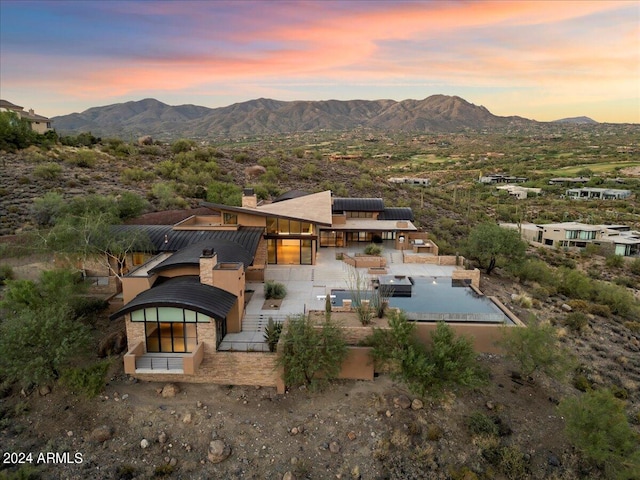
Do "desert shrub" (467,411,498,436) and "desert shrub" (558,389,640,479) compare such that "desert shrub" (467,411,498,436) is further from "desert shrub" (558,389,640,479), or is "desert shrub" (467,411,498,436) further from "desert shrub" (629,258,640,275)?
"desert shrub" (629,258,640,275)

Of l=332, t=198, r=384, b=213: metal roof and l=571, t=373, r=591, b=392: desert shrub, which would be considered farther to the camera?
l=332, t=198, r=384, b=213: metal roof

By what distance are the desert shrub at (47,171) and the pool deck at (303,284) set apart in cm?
3311

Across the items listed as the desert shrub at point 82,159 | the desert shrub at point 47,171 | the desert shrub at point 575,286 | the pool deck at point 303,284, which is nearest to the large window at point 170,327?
the pool deck at point 303,284

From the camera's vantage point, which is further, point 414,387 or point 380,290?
point 380,290

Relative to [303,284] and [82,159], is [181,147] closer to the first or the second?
[82,159]

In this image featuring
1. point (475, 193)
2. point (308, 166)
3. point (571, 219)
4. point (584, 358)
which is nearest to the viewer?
point (584, 358)

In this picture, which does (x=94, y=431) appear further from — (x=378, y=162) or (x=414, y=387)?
(x=378, y=162)

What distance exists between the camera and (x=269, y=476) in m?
14.0

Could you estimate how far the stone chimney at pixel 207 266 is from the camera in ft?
62.2

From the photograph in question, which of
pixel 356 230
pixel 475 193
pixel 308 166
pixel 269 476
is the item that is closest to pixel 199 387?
pixel 269 476

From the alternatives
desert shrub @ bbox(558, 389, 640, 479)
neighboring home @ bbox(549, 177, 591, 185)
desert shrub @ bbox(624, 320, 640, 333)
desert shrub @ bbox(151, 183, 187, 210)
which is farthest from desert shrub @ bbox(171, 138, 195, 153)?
neighboring home @ bbox(549, 177, 591, 185)

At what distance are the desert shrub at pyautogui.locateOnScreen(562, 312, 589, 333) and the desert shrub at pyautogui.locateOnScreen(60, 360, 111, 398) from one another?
2601 cm

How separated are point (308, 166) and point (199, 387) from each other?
52.9 m

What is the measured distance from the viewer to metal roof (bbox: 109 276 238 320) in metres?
16.9
